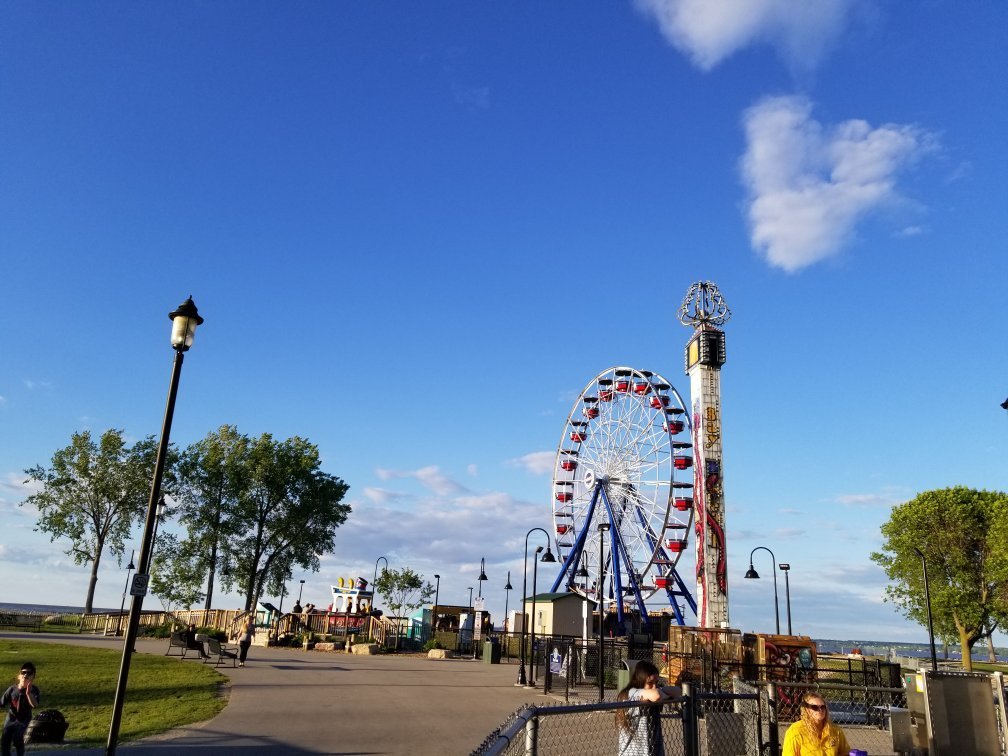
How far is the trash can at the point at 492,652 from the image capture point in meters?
34.6

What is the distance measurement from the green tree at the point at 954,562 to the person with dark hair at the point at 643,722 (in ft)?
152

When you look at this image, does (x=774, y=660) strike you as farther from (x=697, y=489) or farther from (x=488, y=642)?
(x=697, y=489)

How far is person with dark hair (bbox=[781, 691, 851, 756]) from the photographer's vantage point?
20.5 feet

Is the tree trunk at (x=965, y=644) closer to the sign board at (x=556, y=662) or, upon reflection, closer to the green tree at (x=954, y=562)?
the green tree at (x=954, y=562)

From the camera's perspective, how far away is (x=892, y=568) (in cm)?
5281

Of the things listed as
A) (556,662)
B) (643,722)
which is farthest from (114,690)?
(643,722)

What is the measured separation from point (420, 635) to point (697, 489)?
1889 cm

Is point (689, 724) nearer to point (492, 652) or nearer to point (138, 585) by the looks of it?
point (138, 585)

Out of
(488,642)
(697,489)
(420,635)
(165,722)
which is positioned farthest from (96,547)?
(165,722)

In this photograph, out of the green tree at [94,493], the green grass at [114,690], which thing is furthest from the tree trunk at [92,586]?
the green grass at [114,690]

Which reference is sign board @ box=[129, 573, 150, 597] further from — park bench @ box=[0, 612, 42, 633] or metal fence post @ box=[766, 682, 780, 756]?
park bench @ box=[0, 612, 42, 633]

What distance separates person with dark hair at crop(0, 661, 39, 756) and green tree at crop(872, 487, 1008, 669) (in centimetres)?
4859

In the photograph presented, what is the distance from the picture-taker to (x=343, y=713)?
1573cm

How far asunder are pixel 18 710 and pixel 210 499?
154 ft
